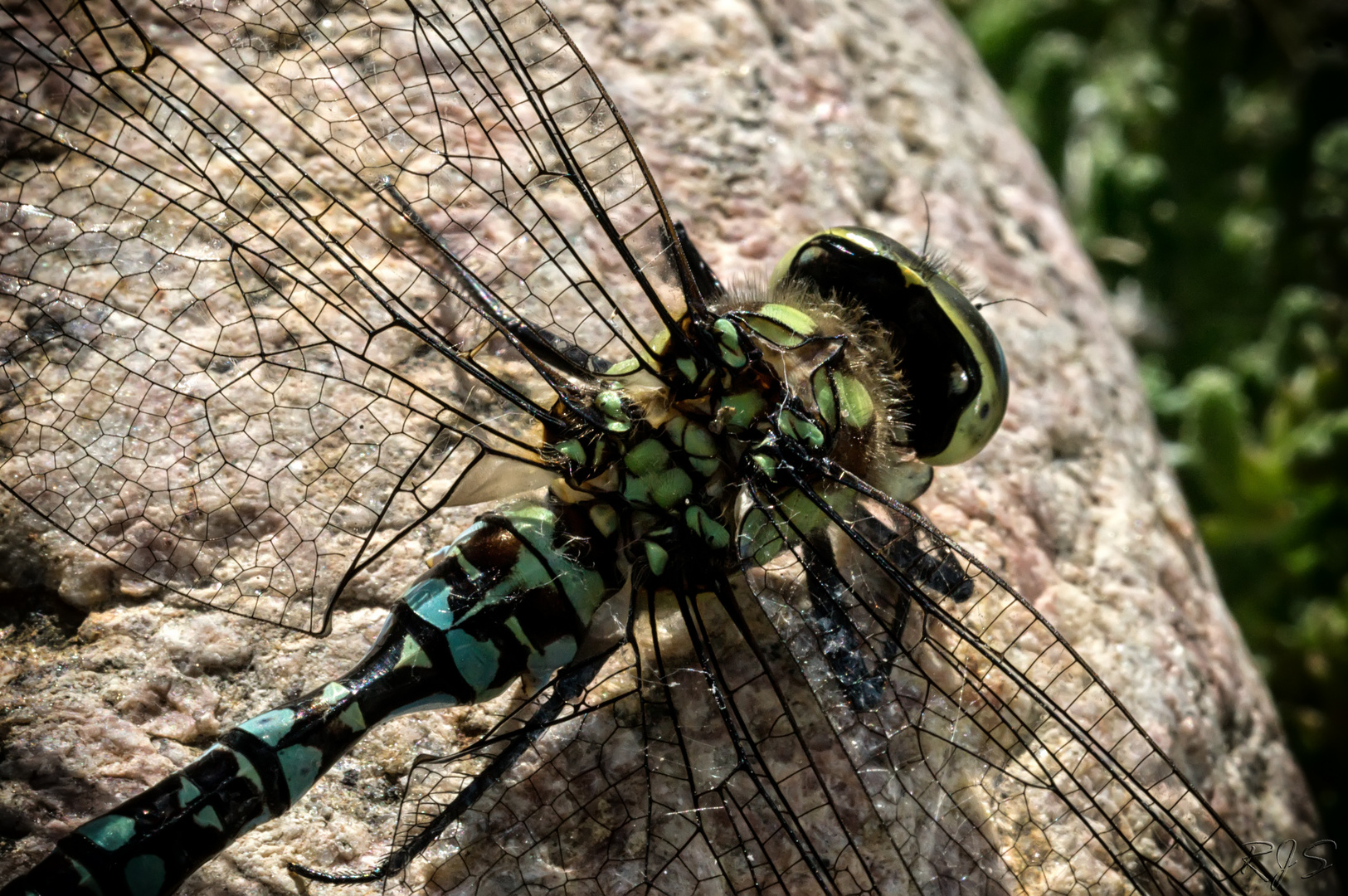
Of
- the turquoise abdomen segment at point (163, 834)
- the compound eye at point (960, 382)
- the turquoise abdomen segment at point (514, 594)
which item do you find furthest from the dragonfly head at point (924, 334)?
the turquoise abdomen segment at point (163, 834)

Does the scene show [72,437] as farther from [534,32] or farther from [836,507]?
[836,507]

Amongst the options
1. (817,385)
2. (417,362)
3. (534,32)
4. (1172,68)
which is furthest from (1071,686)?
(1172,68)

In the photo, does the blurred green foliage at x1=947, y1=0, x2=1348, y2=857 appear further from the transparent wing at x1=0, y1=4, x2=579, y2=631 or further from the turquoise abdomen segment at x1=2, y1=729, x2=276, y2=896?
the turquoise abdomen segment at x1=2, y1=729, x2=276, y2=896

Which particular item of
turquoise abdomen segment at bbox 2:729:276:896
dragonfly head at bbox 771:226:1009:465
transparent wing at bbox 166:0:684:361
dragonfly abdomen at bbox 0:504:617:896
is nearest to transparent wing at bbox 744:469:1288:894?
dragonfly head at bbox 771:226:1009:465

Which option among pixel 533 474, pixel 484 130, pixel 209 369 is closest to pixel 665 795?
pixel 533 474

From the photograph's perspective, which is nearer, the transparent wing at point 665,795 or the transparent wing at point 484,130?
the transparent wing at point 665,795

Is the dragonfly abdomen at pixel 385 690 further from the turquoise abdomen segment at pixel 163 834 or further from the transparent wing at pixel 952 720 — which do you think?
the transparent wing at pixel 952 720
